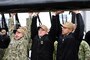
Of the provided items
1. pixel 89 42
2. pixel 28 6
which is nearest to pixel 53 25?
pixel 89 42

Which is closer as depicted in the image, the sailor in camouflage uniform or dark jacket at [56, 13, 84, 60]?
dark jacket at [56, 13, 84, 60]

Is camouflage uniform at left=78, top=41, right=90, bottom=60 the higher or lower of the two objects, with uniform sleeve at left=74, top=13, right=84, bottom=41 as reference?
lower

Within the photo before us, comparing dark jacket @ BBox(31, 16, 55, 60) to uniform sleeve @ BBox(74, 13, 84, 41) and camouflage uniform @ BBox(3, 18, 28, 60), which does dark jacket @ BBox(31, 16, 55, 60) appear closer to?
camouflage uniform @ BBox(3, 18, 28, 60)

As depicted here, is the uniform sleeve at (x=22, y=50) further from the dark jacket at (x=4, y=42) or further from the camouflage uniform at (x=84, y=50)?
the camouflage uniform at (x=84, y=50)

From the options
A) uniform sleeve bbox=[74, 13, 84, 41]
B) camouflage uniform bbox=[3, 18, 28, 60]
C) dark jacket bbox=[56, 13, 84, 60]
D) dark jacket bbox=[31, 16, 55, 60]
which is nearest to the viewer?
uniform sleeve bbox=[74, 13, 84, 41]

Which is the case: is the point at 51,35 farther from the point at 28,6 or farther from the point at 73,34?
the point at 28,6

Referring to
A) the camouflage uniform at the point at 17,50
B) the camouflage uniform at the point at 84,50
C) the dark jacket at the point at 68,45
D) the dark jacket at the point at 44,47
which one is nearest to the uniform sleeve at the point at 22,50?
the camouflage uniform at the point at 17,50

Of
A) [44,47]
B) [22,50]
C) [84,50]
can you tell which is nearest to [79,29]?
[84,50]

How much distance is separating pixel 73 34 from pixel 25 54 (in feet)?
3.67

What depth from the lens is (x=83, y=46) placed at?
554cm

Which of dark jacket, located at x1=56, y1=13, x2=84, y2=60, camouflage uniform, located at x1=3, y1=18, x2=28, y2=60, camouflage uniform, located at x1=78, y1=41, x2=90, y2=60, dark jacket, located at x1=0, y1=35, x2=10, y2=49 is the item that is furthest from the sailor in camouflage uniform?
camouflage uniform, located at x1=78, y1=41, x2=90, y2=60

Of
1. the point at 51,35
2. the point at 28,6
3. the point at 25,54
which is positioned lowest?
the point at 25,54

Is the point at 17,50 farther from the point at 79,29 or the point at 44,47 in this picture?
the point at 79,29

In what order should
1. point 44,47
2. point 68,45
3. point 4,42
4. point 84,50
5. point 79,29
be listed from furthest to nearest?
point 4,42 < point 84,50 < point 44,47 < point 68,45 < point 79,29
